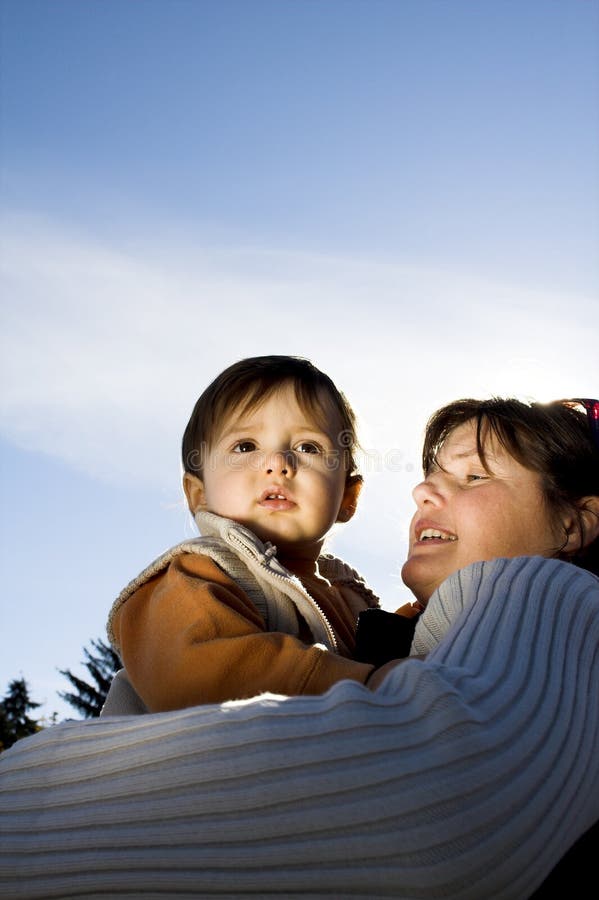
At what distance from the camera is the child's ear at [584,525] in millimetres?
3043

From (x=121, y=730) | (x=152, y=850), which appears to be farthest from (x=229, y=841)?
(x=121, y=730)

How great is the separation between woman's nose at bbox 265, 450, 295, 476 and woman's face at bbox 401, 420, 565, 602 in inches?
19.4

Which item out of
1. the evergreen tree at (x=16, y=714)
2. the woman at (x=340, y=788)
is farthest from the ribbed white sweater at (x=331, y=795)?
the evergreen tree at (x=16, y=714)

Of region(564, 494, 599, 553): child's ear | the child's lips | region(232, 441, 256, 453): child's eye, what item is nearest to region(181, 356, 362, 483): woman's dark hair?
region(232, 441, 256, 453): child's eye

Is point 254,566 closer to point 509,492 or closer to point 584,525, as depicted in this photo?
point 509,492

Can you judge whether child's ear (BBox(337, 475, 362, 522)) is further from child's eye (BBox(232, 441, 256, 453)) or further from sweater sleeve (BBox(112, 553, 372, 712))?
sweater sleeve (BBox(112, 553, 372, 712))

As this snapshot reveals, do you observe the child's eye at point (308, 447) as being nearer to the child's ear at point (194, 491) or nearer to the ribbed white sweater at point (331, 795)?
the child's ear at point (194, 491)

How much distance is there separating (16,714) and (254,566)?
3005 centimetres

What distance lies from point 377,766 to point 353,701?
0.37ft

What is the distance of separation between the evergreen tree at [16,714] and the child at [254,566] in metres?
25.8

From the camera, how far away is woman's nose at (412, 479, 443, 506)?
9.72ft

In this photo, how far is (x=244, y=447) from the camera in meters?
3.39

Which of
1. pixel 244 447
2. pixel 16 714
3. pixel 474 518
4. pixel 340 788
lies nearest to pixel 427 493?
pixel 474 518

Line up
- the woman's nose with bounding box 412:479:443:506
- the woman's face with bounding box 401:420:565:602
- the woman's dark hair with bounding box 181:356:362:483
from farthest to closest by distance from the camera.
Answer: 1. the woman's dark hair with bounding box 181:356:362:483
2. the woman's nose with bounding box 412:479:443:506
3. the woman's face with bounding box 401:420:565:602
